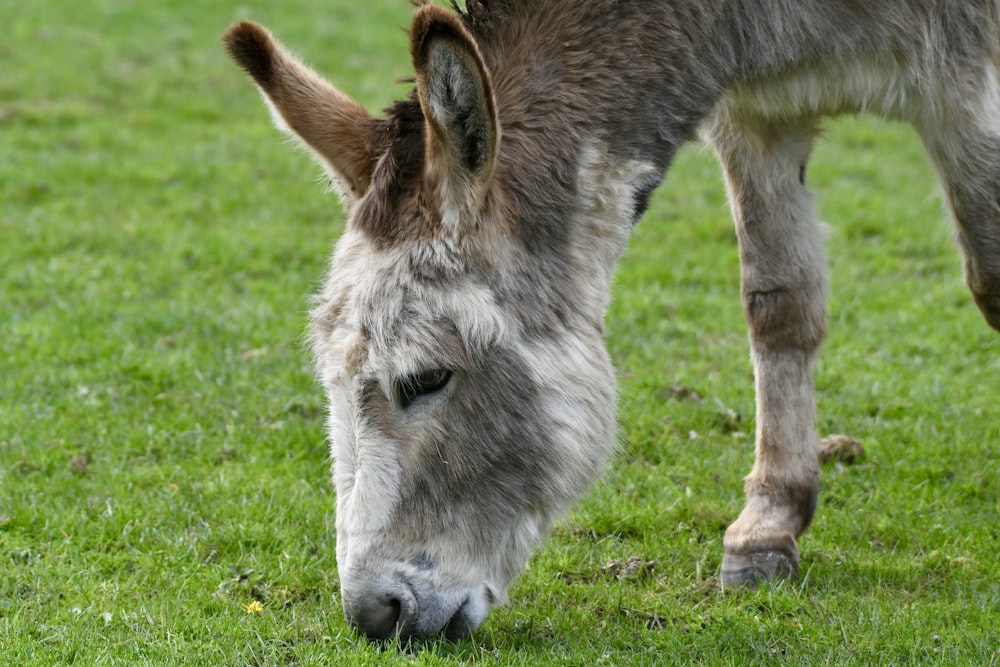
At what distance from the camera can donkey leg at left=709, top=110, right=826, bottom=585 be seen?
15.4 feet

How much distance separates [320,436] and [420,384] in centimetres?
229

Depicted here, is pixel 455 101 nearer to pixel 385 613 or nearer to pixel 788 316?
pixel 385 613

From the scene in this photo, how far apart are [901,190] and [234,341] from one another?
548 cm

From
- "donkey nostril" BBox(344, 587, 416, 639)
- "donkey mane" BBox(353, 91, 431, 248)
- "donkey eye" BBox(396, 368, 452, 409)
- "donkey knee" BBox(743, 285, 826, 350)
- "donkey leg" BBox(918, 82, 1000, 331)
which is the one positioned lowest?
"donkey nostril" BBox(344, 587, 416, 639)

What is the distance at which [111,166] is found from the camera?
391 inches

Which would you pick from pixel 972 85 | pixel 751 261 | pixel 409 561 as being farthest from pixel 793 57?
pixel 409 561

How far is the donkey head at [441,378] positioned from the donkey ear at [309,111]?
8cm

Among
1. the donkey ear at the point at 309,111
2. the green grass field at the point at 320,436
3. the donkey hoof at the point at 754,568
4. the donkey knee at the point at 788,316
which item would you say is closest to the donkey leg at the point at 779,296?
the donkey knee at the point at 788,316

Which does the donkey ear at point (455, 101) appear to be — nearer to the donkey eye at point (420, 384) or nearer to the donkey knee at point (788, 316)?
the donkey eye at point (420, 384)

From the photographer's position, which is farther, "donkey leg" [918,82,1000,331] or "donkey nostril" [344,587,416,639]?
"donkey leg" [918,82,1000,331]

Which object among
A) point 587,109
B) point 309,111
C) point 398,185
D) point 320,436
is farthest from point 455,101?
point 320,436

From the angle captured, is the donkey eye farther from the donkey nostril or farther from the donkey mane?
the donkey nostril

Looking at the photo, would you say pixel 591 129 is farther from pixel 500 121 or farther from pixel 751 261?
pixel 751 261

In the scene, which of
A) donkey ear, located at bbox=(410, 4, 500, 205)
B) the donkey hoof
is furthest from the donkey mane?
the donkey hoof
